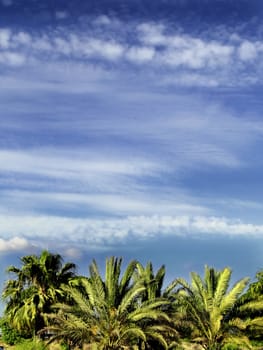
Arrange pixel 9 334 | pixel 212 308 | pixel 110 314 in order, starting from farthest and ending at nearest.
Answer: pixel 9 334, pixel 212 308, pixel 110 314

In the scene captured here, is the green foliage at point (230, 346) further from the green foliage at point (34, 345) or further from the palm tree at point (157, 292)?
the green foliage at point (34, 345)

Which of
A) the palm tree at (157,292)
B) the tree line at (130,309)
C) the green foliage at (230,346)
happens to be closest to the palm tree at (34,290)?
the tree line at (130,309)

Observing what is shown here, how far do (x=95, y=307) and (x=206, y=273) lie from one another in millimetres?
7692

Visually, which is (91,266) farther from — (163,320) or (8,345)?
(8,345)

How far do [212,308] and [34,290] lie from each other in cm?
1287

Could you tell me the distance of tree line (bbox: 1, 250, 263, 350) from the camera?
3341cm

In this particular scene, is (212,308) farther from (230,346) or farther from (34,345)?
(34,345)

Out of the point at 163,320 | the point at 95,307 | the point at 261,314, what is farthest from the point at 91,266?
the point at 261,314

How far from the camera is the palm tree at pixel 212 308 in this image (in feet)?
117

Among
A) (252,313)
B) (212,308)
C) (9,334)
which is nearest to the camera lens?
(212,308)

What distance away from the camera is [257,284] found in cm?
4475

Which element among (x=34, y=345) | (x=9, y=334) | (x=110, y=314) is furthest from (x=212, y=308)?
(x=9, y=334)

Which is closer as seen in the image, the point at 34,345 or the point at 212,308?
the point at 212,308

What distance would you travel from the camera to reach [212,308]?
3603 centimetres
